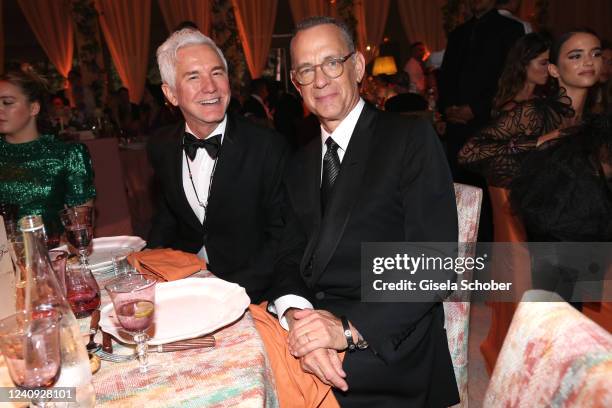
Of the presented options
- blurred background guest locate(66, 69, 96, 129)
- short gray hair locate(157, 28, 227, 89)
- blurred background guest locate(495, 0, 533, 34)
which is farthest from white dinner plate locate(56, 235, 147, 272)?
blurred background guest locate(66, 69, 96, 129)

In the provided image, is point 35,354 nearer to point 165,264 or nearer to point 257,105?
point 165,264

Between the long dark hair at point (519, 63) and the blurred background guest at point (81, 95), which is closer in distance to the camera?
the long dark hair at point (519, 63)

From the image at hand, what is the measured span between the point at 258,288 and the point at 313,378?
0.79 metres

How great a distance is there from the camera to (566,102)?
108 inches

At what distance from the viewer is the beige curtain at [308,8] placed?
11.1 m

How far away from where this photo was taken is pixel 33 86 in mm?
2781

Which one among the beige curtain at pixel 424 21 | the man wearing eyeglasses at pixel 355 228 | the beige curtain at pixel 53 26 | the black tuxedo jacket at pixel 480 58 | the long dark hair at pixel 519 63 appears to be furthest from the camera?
the beige curtain at pixel 424 21

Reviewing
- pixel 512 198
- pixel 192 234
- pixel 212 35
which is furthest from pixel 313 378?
pixel 212 35

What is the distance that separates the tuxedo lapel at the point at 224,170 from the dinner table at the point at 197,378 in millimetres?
1021

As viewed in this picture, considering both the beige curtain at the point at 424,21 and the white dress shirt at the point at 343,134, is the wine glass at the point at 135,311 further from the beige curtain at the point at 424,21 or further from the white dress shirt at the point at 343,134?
the beige curtain at the point at 424,21

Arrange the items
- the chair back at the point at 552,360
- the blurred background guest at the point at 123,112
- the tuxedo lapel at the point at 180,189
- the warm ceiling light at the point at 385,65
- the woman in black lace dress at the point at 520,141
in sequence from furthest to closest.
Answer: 1. the warm ceiling light at the point at 385,65
2. the blurred background guest at the point at 123,112
3. the woman in black lace dress at the point at 520,141
4. the tuxedo lapel at the point at 180,189
5. the chair back at the point at 552,360

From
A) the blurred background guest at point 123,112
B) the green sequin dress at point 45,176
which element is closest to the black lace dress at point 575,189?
the green sequin dress at point 45,176

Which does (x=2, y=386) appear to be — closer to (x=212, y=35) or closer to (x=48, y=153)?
(x=48, y=153)

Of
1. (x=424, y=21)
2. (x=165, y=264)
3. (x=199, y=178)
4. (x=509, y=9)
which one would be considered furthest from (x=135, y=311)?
(x=424, y=21)
